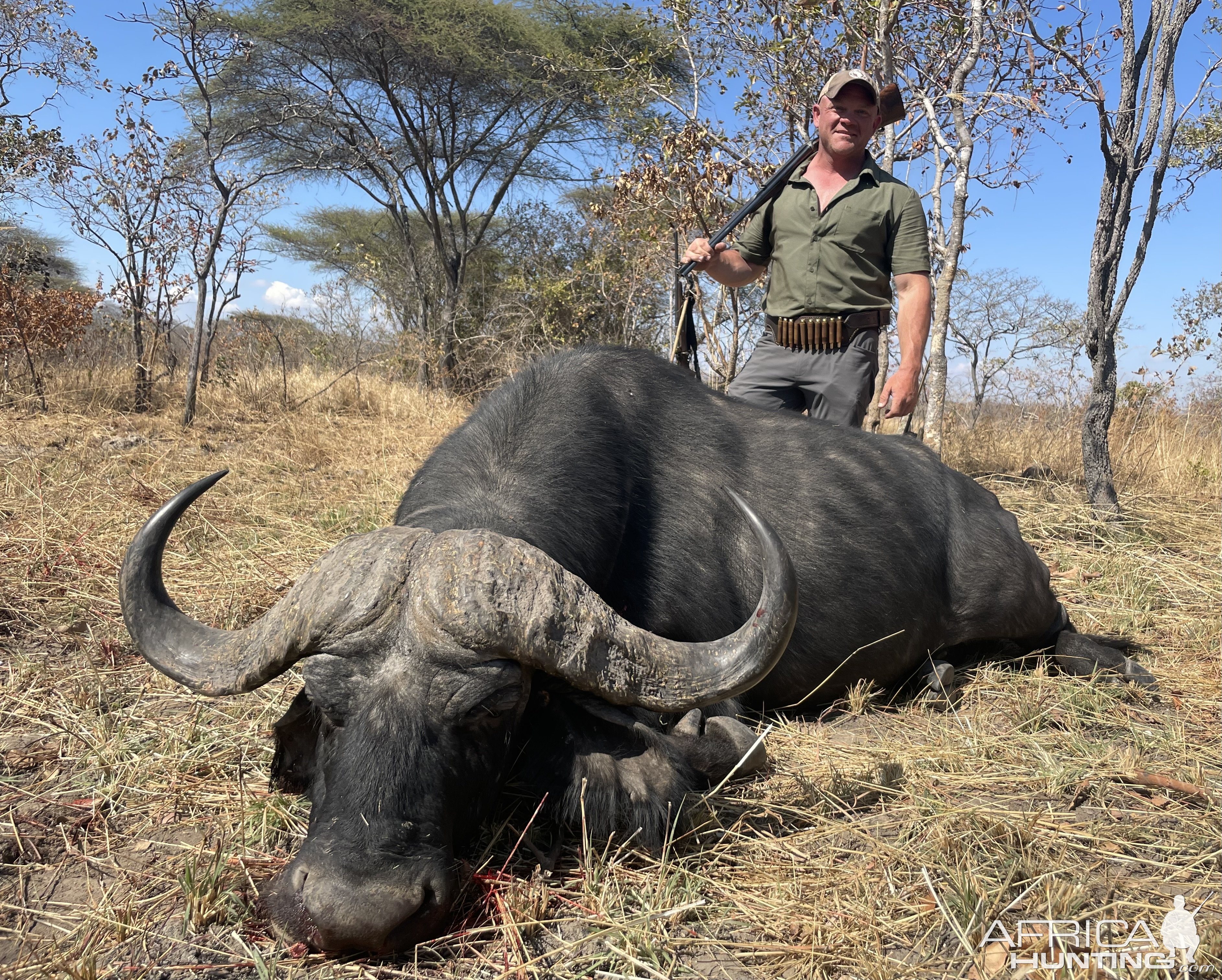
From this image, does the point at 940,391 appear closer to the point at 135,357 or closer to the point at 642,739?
the point at 642,739

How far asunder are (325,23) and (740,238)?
1254cm

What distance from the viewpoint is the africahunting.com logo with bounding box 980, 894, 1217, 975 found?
177 cm

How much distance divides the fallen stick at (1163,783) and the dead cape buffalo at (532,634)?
40.9 inches

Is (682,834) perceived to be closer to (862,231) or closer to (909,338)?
(909,338)

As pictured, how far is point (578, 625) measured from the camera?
2.07m

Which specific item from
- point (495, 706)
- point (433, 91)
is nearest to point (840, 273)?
point (495, 706)

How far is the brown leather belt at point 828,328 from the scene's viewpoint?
4.66 metres

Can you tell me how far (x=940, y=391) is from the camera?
6449 millimetres

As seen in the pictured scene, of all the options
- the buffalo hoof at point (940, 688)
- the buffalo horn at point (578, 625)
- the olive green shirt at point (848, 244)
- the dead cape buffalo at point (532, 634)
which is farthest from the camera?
the olive green shirt at point (848, 244)

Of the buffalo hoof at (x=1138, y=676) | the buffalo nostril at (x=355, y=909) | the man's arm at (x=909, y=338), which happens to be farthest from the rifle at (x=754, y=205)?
the buffalo nostril at (x=355, y=909)

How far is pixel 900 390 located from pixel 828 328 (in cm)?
66

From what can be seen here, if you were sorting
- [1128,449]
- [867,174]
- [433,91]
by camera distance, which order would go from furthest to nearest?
[433,91] → [1128,449] → [867,174]

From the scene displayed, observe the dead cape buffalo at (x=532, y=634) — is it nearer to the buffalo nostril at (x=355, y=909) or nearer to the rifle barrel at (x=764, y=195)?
the buffalo nostril at (x=355, y=909)

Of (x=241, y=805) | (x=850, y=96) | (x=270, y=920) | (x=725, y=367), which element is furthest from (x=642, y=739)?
(x=725, y=367)
